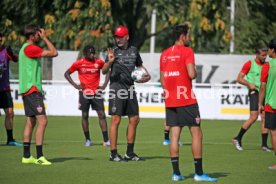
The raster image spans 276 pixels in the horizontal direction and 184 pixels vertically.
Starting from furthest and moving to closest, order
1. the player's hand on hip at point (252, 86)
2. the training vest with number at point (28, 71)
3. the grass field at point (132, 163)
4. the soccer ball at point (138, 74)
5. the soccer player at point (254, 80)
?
the soccer player at point (254, 80) → the player's hand on hip at point (252, 86) → the soccer ball at point (138, 74) → the training vest with number at point (28, 71) → the grass field at point (132, 163)

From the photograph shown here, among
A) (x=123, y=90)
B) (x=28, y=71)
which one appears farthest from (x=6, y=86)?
(x=28, y=71)

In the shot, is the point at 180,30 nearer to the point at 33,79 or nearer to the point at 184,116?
the point at 184,116

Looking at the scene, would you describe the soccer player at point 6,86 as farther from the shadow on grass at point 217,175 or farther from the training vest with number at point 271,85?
the training vest with number at point 271,85

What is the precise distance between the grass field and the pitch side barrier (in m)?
6.51

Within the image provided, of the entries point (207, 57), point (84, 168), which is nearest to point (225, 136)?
point (84, 168)

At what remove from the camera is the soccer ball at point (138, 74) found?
13.2m

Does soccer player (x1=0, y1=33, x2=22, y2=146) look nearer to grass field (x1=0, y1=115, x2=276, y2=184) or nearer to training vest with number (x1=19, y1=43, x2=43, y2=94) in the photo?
grass field (x1=0, y1=115, x2=276, y2=184)

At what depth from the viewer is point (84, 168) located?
39.6 feet

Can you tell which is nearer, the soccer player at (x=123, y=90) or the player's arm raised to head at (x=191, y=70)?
the player's arm raised to head at (x=191, y=70)

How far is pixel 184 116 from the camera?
1078 centimetres

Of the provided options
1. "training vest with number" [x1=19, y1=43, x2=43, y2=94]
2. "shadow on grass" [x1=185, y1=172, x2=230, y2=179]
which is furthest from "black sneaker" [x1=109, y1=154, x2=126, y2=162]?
"shadow on grass" [x1=185, y1=172, x2=230, y2=179]

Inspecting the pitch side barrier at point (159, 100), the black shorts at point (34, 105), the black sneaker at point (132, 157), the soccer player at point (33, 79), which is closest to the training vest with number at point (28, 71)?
the soccer player at point (33, 79)

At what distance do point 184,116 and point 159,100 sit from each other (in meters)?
16.0

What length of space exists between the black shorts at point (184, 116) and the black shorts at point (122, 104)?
98.0 inches
